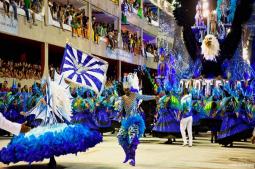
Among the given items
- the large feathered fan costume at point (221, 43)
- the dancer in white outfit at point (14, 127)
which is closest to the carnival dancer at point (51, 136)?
the dancer in white outfit at point (14, 127)

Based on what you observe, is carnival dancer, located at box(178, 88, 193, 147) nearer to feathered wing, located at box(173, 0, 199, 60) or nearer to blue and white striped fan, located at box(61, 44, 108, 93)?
blue and white striped fan, located at box(61, 44, 108, 93)

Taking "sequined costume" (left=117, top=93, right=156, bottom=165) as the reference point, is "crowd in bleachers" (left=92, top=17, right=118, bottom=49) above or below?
above

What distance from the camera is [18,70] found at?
2458cm

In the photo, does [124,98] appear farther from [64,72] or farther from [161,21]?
[161,21]

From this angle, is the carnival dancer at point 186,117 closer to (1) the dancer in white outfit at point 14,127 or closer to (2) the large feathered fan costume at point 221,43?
(2) the large feathered fan costume at point 221,43

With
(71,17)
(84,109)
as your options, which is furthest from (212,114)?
(71,17)

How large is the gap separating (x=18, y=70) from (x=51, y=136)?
1545 cm

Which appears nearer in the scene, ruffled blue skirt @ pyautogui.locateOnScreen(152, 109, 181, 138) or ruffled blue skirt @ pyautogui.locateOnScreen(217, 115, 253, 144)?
ruffled blue skirt @ pyautogui.locateOnScreen(217, 115, 253, 144)


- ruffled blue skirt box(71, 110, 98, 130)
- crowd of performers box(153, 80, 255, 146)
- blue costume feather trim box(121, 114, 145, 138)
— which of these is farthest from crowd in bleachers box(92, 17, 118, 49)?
blue costume feather trim box(121, 114, 145, 138)

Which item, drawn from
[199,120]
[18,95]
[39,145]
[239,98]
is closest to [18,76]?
[18,95]

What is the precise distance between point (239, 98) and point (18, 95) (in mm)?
8257

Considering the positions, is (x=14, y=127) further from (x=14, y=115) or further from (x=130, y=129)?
(x=14, y=115)

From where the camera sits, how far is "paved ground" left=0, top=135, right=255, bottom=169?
35.9 ft

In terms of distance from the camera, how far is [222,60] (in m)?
24.5
